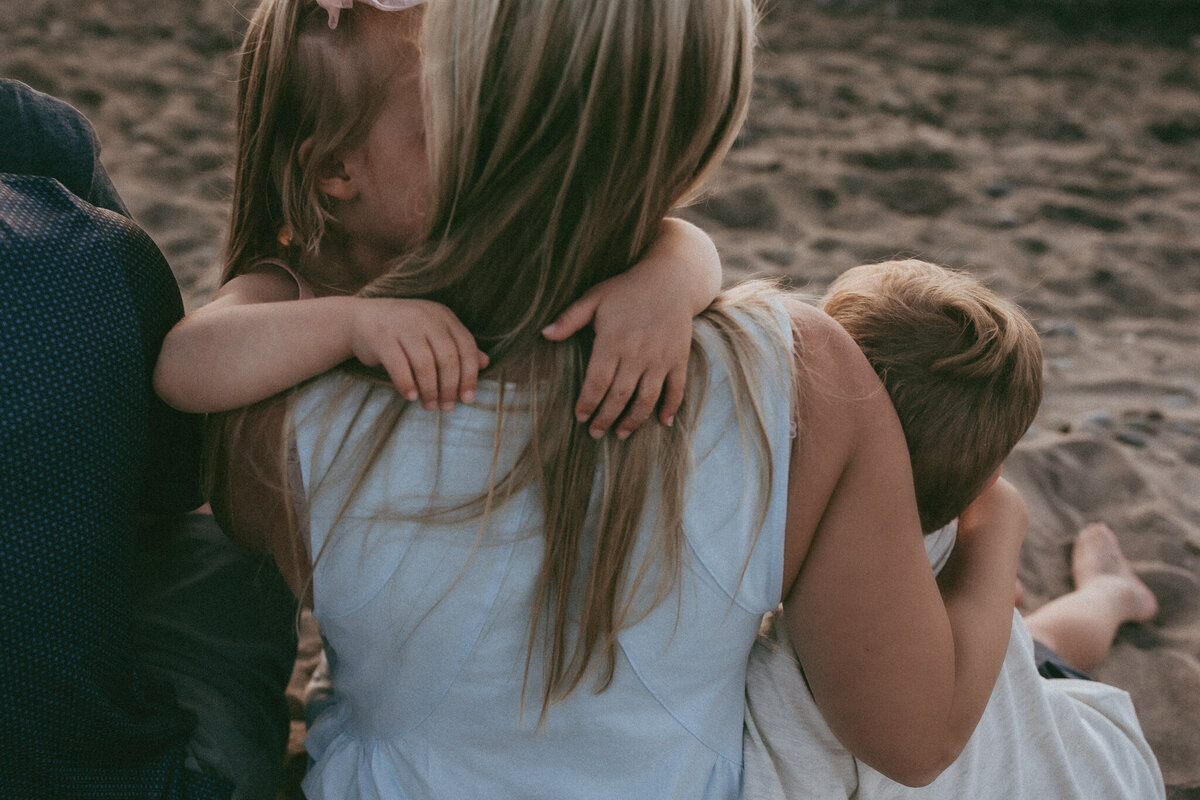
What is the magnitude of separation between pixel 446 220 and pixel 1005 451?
883mm

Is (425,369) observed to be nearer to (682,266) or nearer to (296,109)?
(682,266)

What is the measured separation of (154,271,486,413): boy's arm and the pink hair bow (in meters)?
0.39

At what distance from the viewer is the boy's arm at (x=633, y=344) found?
103 cm

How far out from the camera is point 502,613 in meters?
A: 1.10

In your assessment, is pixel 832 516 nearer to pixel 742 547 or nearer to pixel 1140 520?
pixel 742 547

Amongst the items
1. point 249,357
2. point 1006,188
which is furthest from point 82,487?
point 1006,188

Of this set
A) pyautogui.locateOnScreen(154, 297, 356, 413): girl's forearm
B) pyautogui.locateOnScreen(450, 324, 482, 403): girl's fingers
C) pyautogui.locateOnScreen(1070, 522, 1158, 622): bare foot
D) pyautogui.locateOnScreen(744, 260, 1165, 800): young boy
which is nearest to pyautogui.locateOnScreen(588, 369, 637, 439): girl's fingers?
pyautogui.locateOnScreen(450, 324, 482, 403): girl's fingers

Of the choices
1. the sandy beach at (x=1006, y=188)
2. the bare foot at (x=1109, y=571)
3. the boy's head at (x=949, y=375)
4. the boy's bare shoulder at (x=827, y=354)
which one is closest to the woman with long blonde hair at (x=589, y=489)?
the boy's bare shoulder at (x=827, y=354)

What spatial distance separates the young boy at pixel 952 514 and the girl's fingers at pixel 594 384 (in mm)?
487

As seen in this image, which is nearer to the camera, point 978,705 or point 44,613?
point 44,613

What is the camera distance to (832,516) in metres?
1.09

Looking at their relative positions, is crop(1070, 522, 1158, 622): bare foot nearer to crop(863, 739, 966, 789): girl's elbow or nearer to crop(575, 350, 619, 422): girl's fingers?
crop(863, 739, 966, 789): girl's elbow

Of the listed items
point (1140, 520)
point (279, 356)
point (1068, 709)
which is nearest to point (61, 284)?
point (279, 356)

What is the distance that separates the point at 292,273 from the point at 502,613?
60 centimetres
